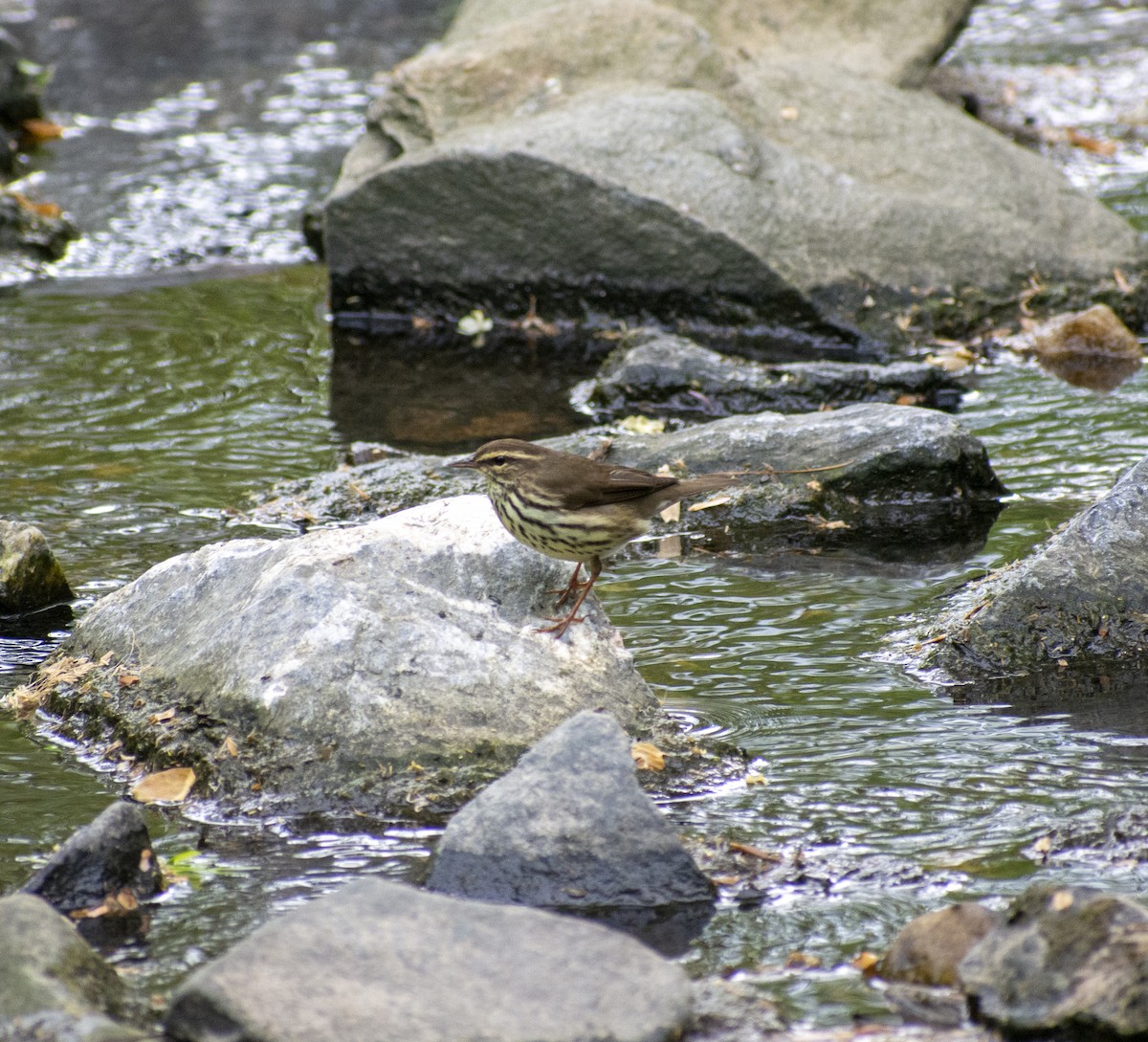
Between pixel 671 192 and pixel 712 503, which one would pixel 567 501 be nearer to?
pixel 712 503

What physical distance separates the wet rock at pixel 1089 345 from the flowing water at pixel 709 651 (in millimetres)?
294

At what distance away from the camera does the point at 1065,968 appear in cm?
360

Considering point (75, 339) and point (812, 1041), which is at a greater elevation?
point (812, 1041)

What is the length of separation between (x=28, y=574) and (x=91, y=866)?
271cm

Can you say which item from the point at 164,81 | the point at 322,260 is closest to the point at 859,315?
the point at 322,260

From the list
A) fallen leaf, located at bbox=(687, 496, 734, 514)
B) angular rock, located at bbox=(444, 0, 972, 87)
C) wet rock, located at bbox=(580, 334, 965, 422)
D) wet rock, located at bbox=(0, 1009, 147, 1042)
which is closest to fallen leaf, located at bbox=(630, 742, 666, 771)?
wet rock, located at bbox=(0, 1009, 147, 1042)

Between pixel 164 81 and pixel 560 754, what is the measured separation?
15.6 metres

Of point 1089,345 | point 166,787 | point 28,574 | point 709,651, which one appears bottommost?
point 1089,345

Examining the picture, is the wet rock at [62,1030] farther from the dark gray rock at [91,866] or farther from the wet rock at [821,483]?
the wet rock at [821,483]

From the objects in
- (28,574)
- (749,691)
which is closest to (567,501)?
(749,691)

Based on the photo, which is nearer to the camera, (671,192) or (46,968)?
(46,968)

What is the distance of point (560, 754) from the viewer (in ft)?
14.4

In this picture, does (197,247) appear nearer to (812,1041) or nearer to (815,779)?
(815,779)

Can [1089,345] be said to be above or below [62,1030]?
below
